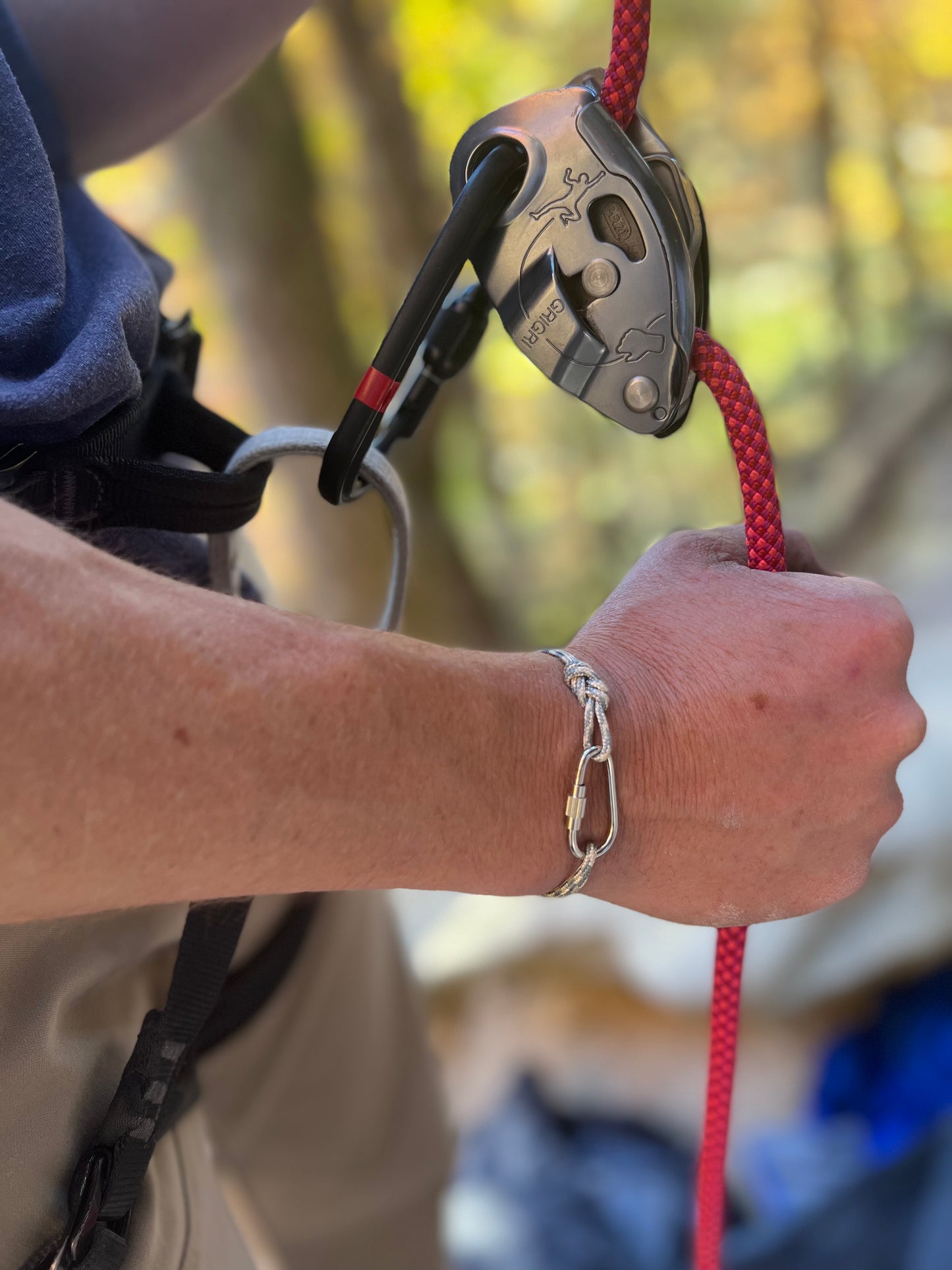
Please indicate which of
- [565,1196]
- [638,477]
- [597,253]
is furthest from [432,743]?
[638,477]

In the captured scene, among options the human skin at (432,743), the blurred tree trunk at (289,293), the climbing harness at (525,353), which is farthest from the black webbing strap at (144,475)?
the blurred tree trunk at (289,293)

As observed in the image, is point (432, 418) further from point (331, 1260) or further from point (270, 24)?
point (331, 1260)

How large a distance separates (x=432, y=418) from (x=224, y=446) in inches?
62.0

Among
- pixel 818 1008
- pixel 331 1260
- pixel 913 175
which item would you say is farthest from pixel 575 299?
pixel 913 175

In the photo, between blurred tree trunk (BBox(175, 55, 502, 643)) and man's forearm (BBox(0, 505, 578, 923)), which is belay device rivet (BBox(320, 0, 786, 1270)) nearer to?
man's forearm (BBox(0, 505, 578, 923))

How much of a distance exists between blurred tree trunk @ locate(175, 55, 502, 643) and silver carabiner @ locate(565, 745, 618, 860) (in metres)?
1.25

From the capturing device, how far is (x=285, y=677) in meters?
0.47

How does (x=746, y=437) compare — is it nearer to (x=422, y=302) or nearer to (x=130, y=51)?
(x=422, y=302)

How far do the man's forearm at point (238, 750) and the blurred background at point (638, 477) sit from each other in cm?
74

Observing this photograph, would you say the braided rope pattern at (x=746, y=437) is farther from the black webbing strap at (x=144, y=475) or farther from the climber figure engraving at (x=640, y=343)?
the black webbing strap at (x=144, y=475)

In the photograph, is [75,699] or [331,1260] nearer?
[75,699]

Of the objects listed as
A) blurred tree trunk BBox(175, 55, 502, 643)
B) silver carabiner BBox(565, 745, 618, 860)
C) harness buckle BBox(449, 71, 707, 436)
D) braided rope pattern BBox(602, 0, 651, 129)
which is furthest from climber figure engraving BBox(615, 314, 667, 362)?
blurred tree trunk BBox(175, 55, 502, 643)

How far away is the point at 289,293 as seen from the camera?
1935mm

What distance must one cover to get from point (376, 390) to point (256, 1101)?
69cm
